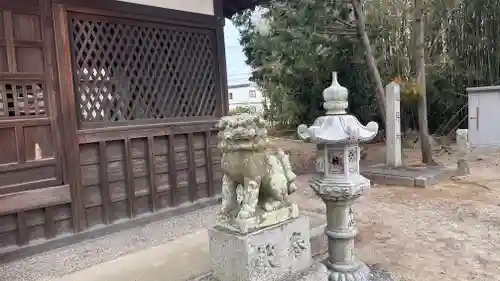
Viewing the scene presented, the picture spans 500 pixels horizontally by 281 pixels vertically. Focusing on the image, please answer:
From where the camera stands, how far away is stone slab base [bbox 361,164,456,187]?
641cm

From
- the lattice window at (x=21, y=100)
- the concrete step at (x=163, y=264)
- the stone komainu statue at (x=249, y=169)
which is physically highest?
the lattice window at (x=21, y=100)

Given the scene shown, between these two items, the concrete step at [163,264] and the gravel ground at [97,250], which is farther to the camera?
the gravel ground at [97,250]

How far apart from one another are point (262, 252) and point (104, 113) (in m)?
2.75

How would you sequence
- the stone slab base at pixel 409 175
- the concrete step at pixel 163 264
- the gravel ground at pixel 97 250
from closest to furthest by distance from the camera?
the concrete step at pixel 163 264, the gravel ground at pixel 97 250, the stone slab base at pixel 409 175

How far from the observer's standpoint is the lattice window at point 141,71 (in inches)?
166

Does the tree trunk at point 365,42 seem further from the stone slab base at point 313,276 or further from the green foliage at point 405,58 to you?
the stone slab base at point 313,276

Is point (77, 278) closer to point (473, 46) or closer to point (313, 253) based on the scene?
point (313, 253)

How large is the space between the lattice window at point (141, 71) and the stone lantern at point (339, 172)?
2.50 metres

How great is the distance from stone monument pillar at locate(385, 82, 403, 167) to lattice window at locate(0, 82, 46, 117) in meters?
5.79

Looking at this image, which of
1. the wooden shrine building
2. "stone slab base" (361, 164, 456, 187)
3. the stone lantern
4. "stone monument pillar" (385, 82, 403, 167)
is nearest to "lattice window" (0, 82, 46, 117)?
the wooden shrine building

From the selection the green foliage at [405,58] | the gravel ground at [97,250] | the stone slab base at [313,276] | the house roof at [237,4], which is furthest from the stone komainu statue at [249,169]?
the green foliage at [405,58]

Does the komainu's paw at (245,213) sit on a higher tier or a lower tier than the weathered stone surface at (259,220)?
higher

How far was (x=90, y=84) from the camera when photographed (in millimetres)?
4246

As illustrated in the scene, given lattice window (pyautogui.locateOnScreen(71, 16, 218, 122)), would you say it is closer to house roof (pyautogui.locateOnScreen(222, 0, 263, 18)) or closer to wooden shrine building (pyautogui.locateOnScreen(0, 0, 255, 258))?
wooden shrine building (pyautogui.locateOnScreen(0, 0, 255, 258))
